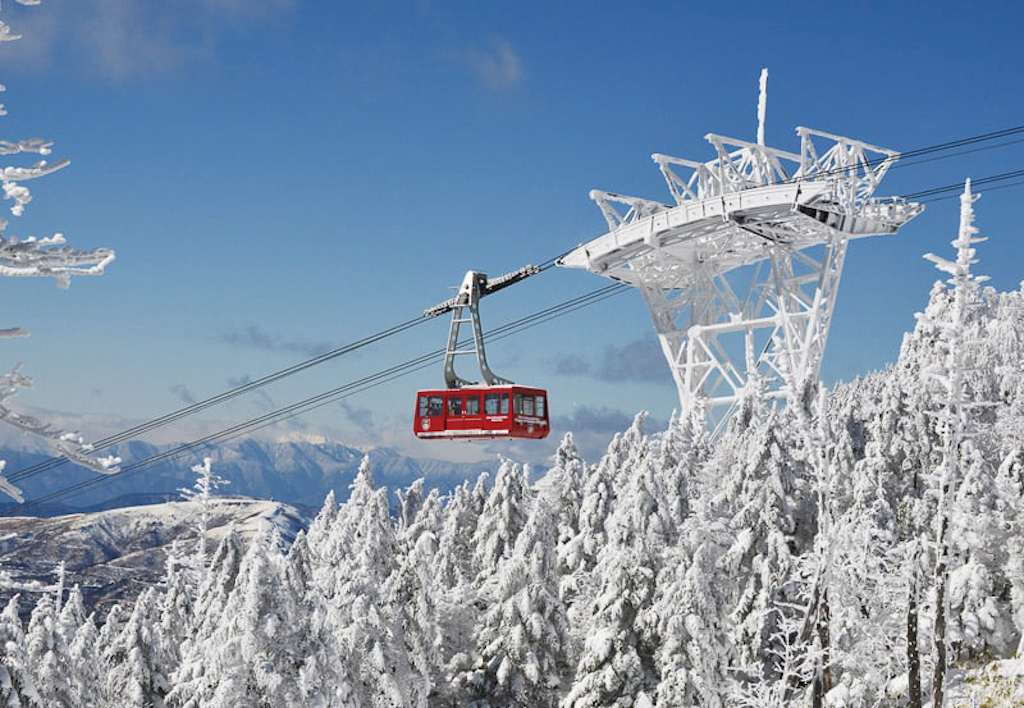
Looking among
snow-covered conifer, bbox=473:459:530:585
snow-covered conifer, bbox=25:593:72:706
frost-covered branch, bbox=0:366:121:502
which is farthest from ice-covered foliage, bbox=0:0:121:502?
snow-covered conifer, bbox=473:459:530:585

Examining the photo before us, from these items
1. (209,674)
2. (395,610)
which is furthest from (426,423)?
(209,674)

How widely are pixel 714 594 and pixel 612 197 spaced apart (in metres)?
28.3

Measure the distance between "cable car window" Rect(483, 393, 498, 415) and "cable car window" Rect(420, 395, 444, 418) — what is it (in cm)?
204

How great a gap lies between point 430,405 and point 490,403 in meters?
2.73

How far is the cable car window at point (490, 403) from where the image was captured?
126ft

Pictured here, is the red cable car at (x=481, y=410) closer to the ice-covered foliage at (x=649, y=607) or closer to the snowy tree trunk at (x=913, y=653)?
the ice-covered foliage at (x=649, y=607)

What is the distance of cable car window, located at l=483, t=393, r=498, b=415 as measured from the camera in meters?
38.4

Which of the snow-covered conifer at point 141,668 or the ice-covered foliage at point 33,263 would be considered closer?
the ice-covered foliage at point 33,263

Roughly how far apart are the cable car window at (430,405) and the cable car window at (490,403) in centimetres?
204

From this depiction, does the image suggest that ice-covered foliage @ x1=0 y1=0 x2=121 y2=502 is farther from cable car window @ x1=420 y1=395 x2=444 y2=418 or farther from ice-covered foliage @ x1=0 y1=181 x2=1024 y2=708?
cable car window @ x1=420 y1=395 x2=444 y2=418

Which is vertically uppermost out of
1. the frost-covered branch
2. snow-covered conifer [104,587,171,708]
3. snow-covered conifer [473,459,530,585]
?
snow-covered conifer [473,459,530,585]

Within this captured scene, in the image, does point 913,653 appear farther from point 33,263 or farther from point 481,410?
point 33,263

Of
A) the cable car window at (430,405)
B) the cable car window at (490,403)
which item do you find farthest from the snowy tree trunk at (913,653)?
the cable car window at (430,405)

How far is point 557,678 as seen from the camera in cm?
3684
